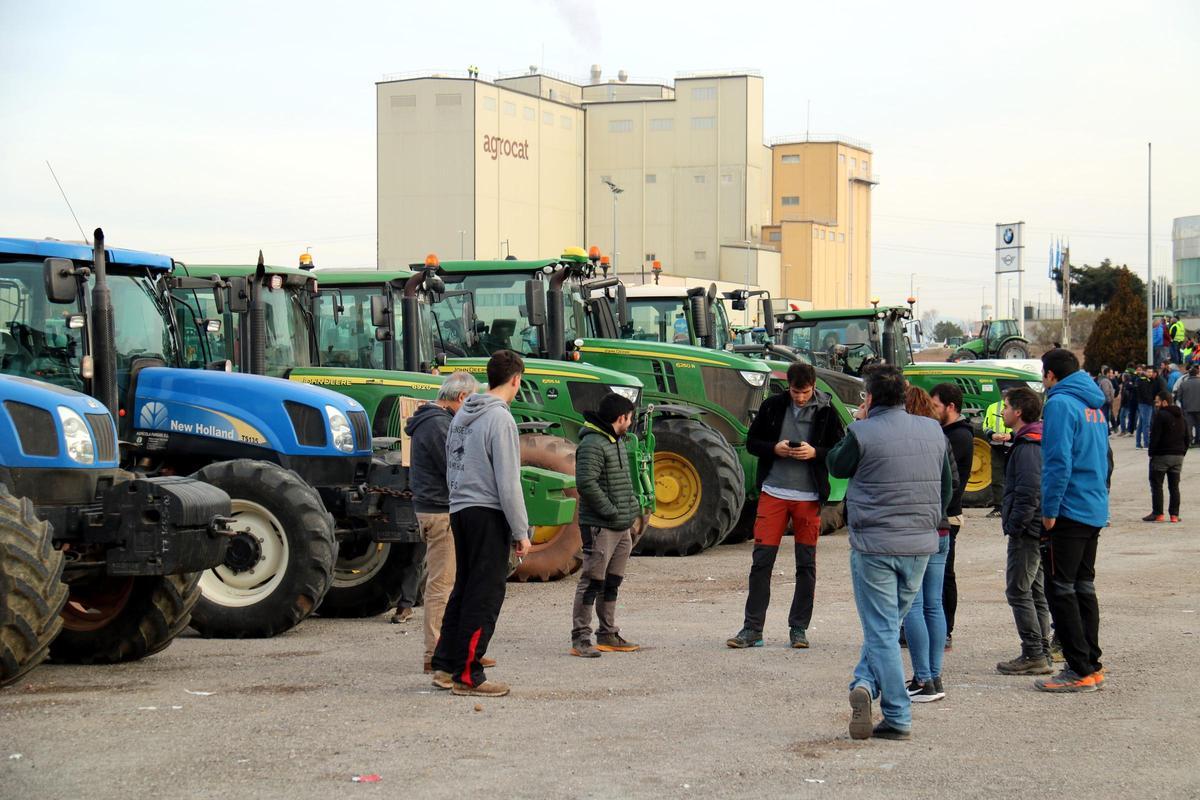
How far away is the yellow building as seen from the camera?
279 ft

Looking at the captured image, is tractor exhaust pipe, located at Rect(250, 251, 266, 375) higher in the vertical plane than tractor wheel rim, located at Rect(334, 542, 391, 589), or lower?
higher

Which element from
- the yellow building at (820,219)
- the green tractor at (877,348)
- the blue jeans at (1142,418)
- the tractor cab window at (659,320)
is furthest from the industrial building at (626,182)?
the tractor cab window at (659,320)

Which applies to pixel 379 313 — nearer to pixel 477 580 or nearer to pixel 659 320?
pixel 477 580

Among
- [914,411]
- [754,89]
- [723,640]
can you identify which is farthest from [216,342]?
[754,89]

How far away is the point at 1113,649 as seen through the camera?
32.1 feet

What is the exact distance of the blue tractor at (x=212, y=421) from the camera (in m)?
10.1

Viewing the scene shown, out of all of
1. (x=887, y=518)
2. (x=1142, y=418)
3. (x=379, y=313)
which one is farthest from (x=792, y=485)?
(x=1142, y=418)

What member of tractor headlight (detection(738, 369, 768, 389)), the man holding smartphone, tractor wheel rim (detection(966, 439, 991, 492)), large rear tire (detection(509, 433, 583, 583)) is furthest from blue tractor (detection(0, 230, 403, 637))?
tractor wheel rim (detection(966, 439, 991, 492))

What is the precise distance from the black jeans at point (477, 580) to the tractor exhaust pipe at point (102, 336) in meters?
3.22

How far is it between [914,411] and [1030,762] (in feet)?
8.91

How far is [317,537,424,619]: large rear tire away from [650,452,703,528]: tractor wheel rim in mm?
4808

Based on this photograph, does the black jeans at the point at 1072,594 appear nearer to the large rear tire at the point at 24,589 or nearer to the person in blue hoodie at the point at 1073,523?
the person in blue hoodie at the point at 1073,523

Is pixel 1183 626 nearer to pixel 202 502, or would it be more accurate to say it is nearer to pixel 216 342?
pixel 202 502

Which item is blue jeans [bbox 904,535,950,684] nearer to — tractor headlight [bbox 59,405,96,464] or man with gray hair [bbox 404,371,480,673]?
man with gray hair [bbox 404,371,480,673]
